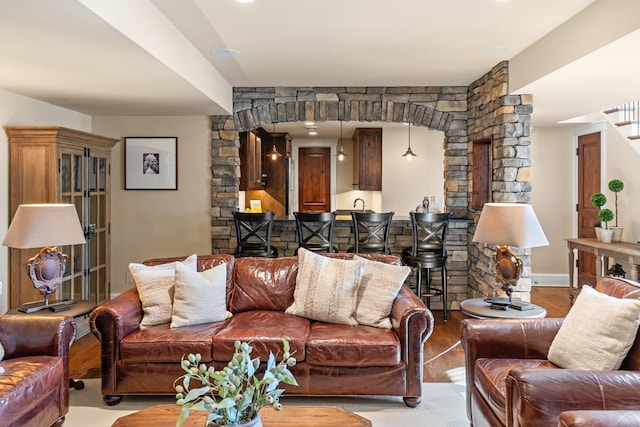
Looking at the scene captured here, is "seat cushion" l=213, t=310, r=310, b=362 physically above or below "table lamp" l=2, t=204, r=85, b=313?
below

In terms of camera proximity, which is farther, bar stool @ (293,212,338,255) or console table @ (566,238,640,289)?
bar stool @ (293,212,338,255)

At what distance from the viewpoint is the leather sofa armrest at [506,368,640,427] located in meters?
1.89

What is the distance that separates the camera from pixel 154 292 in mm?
3402

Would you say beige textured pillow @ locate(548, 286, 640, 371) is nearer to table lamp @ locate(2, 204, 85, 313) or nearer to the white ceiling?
the white ceiling

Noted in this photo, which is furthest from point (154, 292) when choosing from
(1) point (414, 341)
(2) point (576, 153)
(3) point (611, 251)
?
(2) point (576, 153)

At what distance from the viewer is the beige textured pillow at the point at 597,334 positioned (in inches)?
86.4

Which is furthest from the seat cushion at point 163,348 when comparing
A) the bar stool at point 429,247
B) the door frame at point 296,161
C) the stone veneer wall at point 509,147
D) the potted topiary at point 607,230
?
the door frame at point 296,161

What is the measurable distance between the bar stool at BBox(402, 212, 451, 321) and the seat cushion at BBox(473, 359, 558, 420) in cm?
246

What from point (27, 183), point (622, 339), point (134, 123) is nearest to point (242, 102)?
point (134, 123)

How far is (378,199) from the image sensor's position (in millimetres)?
8594

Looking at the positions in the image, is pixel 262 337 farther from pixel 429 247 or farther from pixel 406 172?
pixel 406 172

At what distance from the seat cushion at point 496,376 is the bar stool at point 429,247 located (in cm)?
246

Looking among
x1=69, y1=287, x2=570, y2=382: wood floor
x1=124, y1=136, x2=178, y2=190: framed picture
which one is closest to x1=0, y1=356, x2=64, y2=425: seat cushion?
x1=69, y1=287, x2=570, y2=382: wood floor

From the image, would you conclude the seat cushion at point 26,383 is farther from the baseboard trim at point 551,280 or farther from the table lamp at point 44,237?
the baseboard trim at point 551,280
